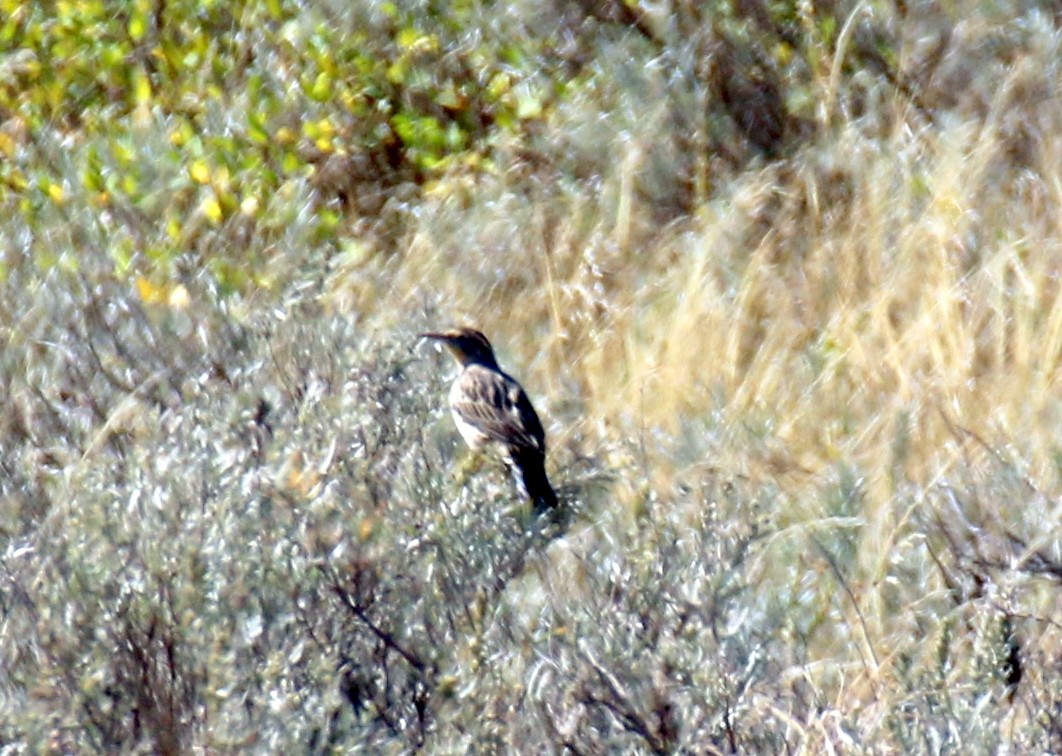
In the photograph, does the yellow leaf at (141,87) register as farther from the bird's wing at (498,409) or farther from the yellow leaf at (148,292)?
the bird's wing at (498,409)

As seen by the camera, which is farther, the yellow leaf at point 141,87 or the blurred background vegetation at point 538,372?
the yellow leaf at point 141,87

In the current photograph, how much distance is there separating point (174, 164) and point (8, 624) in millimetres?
3885

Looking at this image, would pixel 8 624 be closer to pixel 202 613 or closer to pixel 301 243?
pixel 202 613

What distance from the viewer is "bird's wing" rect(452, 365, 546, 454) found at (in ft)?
19.6

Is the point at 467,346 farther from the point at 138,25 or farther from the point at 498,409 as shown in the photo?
the point at 138,25

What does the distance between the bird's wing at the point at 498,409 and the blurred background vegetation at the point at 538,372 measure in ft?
0.44

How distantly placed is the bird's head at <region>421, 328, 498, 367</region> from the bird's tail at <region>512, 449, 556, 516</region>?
2.01 feet

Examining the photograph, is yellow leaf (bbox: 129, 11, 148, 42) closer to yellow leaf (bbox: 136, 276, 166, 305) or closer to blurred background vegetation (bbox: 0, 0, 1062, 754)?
blurred background vegetation (bbox: 0, 0, 1062, 754)

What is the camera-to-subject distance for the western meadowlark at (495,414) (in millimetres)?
5672

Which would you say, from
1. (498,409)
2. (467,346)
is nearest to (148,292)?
(467,346)

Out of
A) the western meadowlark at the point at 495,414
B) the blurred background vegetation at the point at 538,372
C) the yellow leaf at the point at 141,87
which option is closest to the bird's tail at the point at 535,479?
the western meadowlark at the point at 495,414

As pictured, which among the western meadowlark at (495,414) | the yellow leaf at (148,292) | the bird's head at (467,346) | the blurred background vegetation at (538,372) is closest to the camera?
the blurred background vegetation at (538,372)

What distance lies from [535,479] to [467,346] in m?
0.97

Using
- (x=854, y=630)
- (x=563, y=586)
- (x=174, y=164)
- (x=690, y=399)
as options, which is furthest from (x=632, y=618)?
(x=174, y=164)
